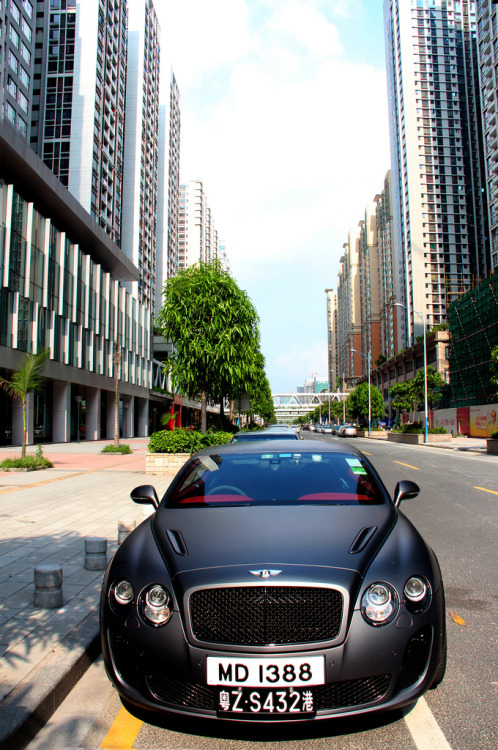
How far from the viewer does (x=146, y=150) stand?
75.7 m

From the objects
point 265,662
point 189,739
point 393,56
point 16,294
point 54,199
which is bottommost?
point 189,739

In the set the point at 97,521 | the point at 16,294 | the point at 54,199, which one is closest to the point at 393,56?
the point at 54,199

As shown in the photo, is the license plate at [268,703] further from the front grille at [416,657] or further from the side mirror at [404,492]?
the side mirror at [404,492]

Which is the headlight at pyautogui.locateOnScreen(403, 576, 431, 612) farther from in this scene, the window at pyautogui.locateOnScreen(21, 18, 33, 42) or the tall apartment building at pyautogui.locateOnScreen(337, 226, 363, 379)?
the tall apartment building at pyautogui.locateOnScreen(337, 226, 363, 379)

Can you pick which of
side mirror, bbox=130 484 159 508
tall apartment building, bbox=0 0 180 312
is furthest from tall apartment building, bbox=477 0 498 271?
side mirror, bbox=130 484 159 508

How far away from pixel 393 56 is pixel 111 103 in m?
89.9

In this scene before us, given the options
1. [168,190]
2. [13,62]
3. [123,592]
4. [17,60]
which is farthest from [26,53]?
[123,592]

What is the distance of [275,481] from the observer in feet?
12.4

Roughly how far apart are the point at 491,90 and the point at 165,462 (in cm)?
7488

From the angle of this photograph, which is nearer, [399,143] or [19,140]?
[19,140]

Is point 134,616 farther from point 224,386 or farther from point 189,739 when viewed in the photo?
point 224,386

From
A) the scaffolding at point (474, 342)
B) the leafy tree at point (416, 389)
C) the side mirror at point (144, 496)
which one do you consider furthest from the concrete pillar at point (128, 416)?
the side mirror at point (144, 496)

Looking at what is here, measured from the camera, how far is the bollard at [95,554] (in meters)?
5.07

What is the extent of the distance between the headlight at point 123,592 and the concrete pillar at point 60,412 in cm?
3703
